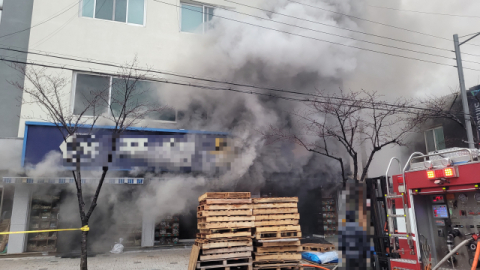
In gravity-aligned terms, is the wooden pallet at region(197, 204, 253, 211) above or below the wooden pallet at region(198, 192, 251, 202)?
below

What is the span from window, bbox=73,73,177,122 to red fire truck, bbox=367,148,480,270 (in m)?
7.93

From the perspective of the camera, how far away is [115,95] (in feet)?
35.5

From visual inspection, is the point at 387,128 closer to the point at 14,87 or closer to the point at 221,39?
the point at 221,39

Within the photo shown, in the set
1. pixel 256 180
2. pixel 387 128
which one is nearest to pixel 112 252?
pixel 256 180

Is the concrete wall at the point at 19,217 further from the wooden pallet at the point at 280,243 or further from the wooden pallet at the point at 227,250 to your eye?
the wooden pallet at the point at 280,243

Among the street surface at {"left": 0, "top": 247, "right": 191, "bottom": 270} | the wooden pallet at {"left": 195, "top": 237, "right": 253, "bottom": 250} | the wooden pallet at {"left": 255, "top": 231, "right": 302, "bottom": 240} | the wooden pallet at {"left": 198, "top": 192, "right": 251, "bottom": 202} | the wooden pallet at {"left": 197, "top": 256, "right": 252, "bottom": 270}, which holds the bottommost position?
the street surface at {"left": 0, "top": 247, "right": 191, "bottom": 270}

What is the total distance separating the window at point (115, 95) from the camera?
10656 millimetres

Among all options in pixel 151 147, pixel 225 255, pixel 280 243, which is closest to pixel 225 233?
pixel 225 255

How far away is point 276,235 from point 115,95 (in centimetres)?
743

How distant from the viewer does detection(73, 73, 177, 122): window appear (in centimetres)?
1066

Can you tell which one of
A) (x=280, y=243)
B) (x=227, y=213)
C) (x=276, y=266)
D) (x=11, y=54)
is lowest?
(x=276, y=266)

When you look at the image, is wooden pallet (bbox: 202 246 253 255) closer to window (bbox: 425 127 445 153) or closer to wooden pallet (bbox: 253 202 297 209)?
wooden pallet (bbox: 253 202 297 209)

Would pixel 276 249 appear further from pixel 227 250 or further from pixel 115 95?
pixel 115 95

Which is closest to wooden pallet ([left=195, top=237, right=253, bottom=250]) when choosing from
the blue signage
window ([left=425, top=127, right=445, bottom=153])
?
the blue signage
